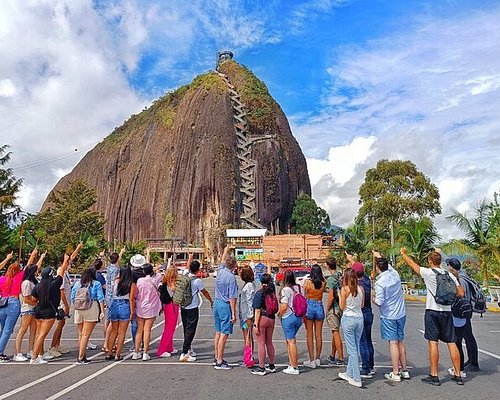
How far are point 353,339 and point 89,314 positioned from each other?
4.32 meters

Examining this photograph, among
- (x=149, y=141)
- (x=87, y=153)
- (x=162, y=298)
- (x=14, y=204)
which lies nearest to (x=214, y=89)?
(x=149, y=141)

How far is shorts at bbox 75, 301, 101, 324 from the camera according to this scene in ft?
A: 27.8

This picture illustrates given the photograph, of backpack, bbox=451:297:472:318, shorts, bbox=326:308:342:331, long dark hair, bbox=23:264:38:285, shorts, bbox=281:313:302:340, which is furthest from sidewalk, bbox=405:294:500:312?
long dark hair, bbox=23:264:38:285

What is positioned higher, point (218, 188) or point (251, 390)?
point (218, 188)

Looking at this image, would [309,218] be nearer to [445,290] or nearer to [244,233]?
[244,233]

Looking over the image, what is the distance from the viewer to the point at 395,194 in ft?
127

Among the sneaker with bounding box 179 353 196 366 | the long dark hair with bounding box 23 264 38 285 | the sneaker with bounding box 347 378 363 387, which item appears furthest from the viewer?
the long dark hair with bounding box 23 264 38 285

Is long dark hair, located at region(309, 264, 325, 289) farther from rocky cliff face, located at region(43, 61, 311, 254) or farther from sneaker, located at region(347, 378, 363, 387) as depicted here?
rocky cliff face, located at region(43, 61, 311, 254)

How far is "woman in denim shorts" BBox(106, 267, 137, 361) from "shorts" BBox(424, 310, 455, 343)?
473cm

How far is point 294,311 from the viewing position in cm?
782

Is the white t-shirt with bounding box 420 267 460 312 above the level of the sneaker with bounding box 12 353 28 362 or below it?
above

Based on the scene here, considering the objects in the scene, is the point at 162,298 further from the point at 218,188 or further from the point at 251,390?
the point at 218,188

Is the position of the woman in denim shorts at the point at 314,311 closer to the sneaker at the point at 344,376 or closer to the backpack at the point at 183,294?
the sneaker at the point at 344,376

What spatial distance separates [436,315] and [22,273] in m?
6.77
